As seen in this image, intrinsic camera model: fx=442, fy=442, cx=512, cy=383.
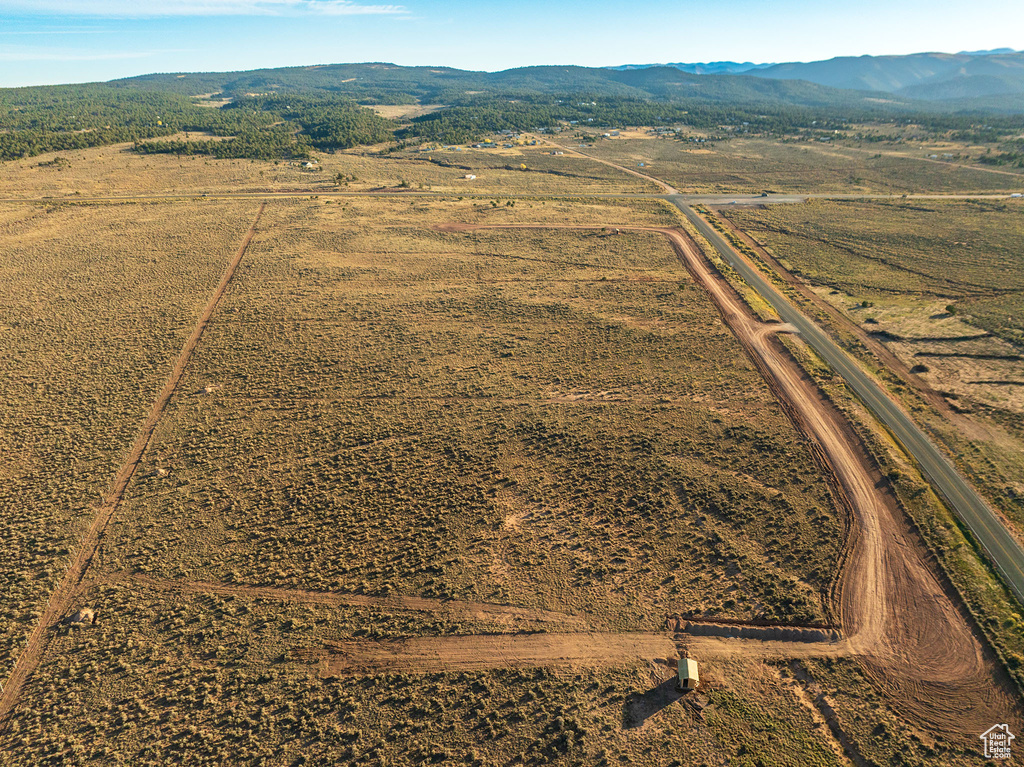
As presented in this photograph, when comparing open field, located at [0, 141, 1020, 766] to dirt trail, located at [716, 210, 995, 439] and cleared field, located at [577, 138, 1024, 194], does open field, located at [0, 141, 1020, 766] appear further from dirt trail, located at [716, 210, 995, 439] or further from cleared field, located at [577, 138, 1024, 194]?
cleared field, located at [577, 138, 1024, 194]

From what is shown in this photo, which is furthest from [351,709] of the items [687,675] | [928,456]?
[928,456]

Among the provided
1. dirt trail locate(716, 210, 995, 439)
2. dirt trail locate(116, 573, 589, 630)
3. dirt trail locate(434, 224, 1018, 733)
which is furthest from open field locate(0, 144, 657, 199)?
dirt trail locate(116, 573, 589, 630)

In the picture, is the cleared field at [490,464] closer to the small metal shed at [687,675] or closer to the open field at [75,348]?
the small metal shed at [687,675]

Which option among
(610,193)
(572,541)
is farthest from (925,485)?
(610,193)

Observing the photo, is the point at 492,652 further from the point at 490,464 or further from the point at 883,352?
the point at 883,352

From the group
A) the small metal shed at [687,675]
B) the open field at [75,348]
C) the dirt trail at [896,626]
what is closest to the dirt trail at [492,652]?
the small metal shed at [687,675]

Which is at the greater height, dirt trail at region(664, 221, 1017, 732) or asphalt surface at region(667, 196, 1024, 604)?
asphalt surface at region(667, 196, 1024, 604)

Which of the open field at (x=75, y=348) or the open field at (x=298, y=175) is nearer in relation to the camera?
the open field at (x=75, y=348)
